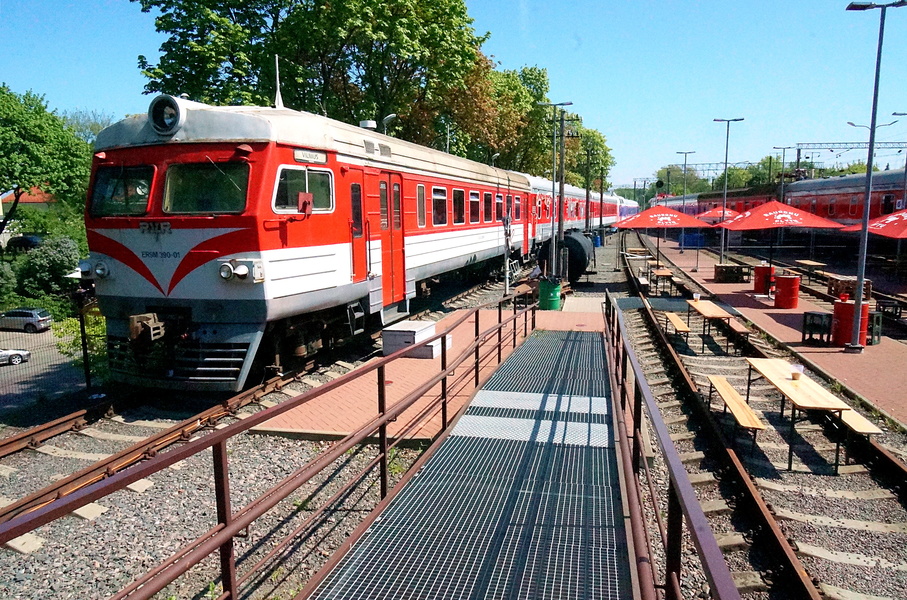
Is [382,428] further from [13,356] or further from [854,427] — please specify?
[13,356]

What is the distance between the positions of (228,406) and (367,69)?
1695 cm

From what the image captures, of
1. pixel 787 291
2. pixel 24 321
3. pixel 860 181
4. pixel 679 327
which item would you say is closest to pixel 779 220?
pixel 787 291

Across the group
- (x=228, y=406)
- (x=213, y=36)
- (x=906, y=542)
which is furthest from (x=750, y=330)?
(x=213, y=36)

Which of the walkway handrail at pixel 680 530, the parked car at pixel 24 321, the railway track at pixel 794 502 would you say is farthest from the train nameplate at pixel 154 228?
the parked car at pixel 24 321

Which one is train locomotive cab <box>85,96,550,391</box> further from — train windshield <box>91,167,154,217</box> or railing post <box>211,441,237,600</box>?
railing post <box>211,441,237,600</box>

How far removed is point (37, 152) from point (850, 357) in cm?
3734

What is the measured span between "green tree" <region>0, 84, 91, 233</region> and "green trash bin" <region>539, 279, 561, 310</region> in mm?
29249

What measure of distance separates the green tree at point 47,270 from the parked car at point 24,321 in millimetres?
4745

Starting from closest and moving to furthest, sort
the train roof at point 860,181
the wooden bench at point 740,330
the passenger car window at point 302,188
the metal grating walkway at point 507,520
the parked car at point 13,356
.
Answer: the metal grating walkway at point 507,520, the passenger car window at point 302,188, the wooden bench at point 740,330, the parked car at point 13,356, the train roof at point 860,181

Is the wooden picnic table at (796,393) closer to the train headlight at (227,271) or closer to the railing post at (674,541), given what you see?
the railing post at (674,541)

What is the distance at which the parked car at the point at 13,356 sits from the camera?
18875 millimetres

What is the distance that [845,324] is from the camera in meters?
13.0

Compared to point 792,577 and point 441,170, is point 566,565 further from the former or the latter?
point 441,170

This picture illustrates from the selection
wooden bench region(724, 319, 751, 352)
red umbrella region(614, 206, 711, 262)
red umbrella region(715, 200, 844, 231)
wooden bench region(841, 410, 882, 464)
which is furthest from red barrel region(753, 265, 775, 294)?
wooden bench region(841, 410, 882, 464)
